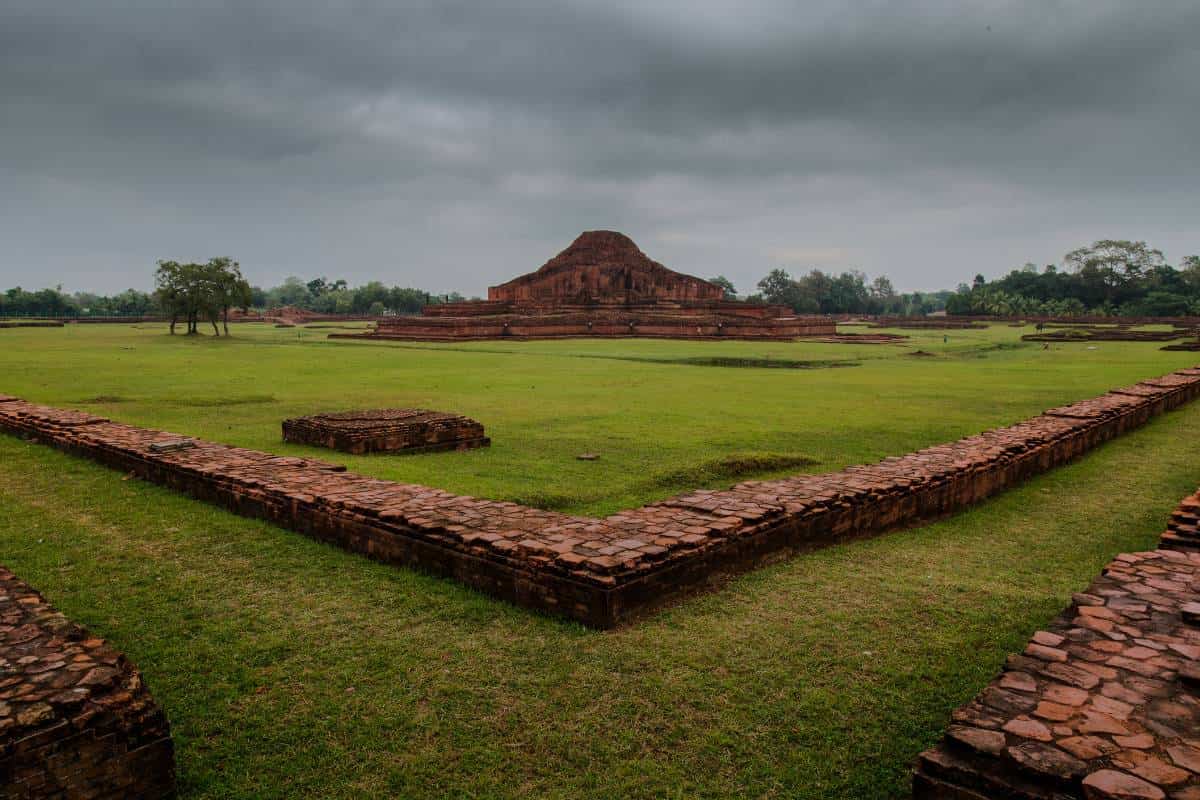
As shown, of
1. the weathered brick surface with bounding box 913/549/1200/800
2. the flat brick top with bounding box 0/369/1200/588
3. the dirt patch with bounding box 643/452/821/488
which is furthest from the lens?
the dirt patch with bounding box 643/452/821/488

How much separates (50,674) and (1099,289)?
82.9m

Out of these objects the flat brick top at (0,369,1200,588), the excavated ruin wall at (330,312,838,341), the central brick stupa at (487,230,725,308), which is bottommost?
the flat brick top at (0,369,1200,588)

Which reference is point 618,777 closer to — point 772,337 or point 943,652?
point 943,652

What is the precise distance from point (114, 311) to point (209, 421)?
90423mm

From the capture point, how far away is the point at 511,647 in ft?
12.0

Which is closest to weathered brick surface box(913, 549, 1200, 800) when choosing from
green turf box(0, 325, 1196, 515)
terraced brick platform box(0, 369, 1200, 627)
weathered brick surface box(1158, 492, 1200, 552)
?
weathered brick surface box(1158, 492, 1200, 552)

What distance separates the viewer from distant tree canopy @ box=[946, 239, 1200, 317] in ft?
215

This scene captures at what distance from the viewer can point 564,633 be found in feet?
12.4

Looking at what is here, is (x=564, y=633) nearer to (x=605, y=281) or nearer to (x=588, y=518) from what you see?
(x=588, y=518)

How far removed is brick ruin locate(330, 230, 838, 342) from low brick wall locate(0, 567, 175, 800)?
109 ft

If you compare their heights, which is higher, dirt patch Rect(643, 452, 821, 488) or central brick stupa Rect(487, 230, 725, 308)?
central brick stupa Rect(487, 230, 725, 308)

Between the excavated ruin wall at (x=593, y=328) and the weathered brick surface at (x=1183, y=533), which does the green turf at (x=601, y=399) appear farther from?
the excavated ruin wall at (x=593, y=328)

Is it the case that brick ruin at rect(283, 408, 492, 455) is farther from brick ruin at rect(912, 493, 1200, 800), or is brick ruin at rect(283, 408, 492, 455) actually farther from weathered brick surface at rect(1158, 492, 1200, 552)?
brick ruin at rect(912, 493, 1200, 800)

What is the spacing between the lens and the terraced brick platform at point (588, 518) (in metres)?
4.06
